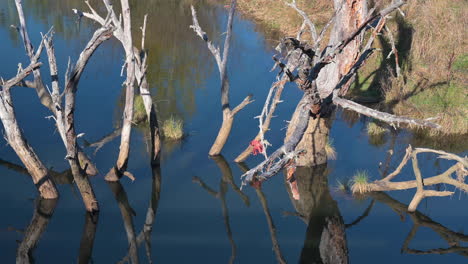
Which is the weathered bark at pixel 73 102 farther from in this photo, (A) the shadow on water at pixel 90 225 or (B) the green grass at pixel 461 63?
(B) the green grass at pixel 461 63

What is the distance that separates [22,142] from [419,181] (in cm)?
687

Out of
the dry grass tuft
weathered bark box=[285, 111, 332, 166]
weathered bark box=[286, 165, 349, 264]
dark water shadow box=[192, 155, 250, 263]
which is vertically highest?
weathered bark box=[285, 111, 332, 166]

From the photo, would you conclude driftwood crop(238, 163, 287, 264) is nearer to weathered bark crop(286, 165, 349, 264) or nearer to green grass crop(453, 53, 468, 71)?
weathered bark crop(286, 165, 349, 264)

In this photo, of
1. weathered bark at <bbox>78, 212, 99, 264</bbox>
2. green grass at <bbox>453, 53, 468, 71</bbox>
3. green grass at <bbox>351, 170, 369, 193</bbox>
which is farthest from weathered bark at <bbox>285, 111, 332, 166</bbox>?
green grass at <bbox>453, 53, 468, 71</bbox>

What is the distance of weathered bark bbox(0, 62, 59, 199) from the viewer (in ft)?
32.6

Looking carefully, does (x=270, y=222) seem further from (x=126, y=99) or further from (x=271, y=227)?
(x=126, y=99)

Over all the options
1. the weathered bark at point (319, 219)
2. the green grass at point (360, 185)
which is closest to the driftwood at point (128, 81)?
the weathered bark at point (319, 219)

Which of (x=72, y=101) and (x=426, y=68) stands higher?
(x=72, y=101)

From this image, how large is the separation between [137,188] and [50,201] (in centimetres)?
167

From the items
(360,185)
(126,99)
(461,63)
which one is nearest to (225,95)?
(126,99)

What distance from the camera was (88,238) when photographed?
34.1 feet

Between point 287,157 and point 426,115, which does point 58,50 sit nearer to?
point 426,115

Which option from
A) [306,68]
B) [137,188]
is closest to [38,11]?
[137,188]

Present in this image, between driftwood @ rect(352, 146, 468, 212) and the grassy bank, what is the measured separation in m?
4.00
